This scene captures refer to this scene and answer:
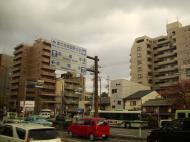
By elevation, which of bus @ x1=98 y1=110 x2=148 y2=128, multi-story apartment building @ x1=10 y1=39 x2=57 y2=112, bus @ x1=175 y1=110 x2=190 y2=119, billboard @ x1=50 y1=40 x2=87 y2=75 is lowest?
bus @ x1=98 y1=110 x2=148 y2=128

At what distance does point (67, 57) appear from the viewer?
28.0 metres

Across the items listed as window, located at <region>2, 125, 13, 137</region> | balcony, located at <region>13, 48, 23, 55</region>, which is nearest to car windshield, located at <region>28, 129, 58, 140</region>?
window, located at <region>2, 125, 13, 137</region>

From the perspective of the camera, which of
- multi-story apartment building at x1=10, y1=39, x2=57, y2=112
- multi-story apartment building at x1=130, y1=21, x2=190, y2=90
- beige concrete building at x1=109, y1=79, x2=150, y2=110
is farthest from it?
multi-story apartment building at x1=10, y1=39, x2=57, y2=112

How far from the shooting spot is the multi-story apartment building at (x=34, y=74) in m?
102

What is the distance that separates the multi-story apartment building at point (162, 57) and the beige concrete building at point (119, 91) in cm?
1944

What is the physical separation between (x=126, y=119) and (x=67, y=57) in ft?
79.9

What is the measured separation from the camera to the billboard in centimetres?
2709

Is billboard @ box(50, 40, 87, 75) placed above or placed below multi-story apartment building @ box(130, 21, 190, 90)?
below

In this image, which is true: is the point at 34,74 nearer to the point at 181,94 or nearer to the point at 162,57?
the point at 162,57

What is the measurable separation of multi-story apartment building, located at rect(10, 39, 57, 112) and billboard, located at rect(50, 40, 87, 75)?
238 feet

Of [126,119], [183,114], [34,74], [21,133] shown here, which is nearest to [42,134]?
[21,133]

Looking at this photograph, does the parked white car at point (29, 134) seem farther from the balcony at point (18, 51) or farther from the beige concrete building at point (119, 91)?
the balcony at point (18, 51)

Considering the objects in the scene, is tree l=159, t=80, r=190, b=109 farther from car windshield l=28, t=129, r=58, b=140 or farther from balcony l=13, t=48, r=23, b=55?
balcony l=13, t=48, r=23, b=55

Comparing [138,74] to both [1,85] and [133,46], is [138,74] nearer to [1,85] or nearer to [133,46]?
[133,46]
